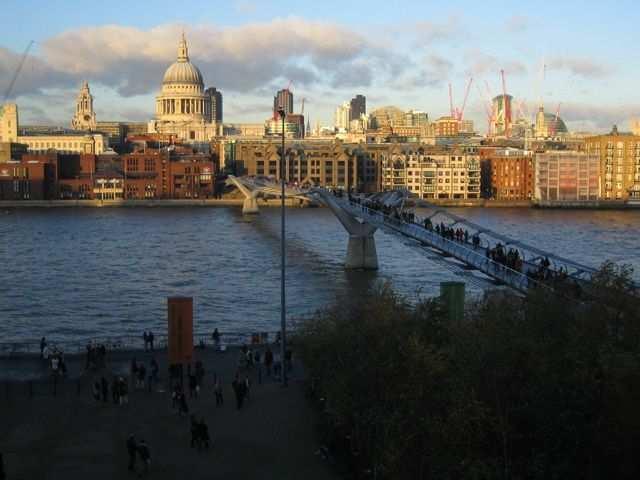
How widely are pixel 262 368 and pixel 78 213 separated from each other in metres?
38.5

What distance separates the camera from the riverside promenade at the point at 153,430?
754cm

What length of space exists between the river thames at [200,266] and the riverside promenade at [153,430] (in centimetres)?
428

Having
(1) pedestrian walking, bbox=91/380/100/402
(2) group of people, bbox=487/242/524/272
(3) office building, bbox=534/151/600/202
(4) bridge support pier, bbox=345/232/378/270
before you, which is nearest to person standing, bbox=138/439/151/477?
(1) pedestrian walking, bbox=91/380/100/402

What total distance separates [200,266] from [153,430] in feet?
50.6

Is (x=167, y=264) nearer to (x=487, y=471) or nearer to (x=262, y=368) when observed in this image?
(x=262, y=368)

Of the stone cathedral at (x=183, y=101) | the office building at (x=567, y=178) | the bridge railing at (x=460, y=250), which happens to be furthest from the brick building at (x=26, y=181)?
the bridge railing at (x=460, y=250)

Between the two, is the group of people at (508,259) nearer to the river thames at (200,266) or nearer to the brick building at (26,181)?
the river thames at (200,266)

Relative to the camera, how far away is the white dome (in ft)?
303

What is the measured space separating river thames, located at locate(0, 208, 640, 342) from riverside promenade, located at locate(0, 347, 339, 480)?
4.28 m

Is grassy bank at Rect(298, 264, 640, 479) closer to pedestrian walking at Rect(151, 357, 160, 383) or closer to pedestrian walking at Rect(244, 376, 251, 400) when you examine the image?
pedestrian walking at Rect(244, 376, 251, 400)

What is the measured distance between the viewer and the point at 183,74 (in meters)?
92.4

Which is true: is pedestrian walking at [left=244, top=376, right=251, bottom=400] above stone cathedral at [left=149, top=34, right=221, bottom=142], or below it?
below

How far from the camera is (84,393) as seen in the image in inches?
384

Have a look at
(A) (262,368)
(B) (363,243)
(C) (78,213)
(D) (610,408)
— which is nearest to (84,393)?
(A) (262,368)
